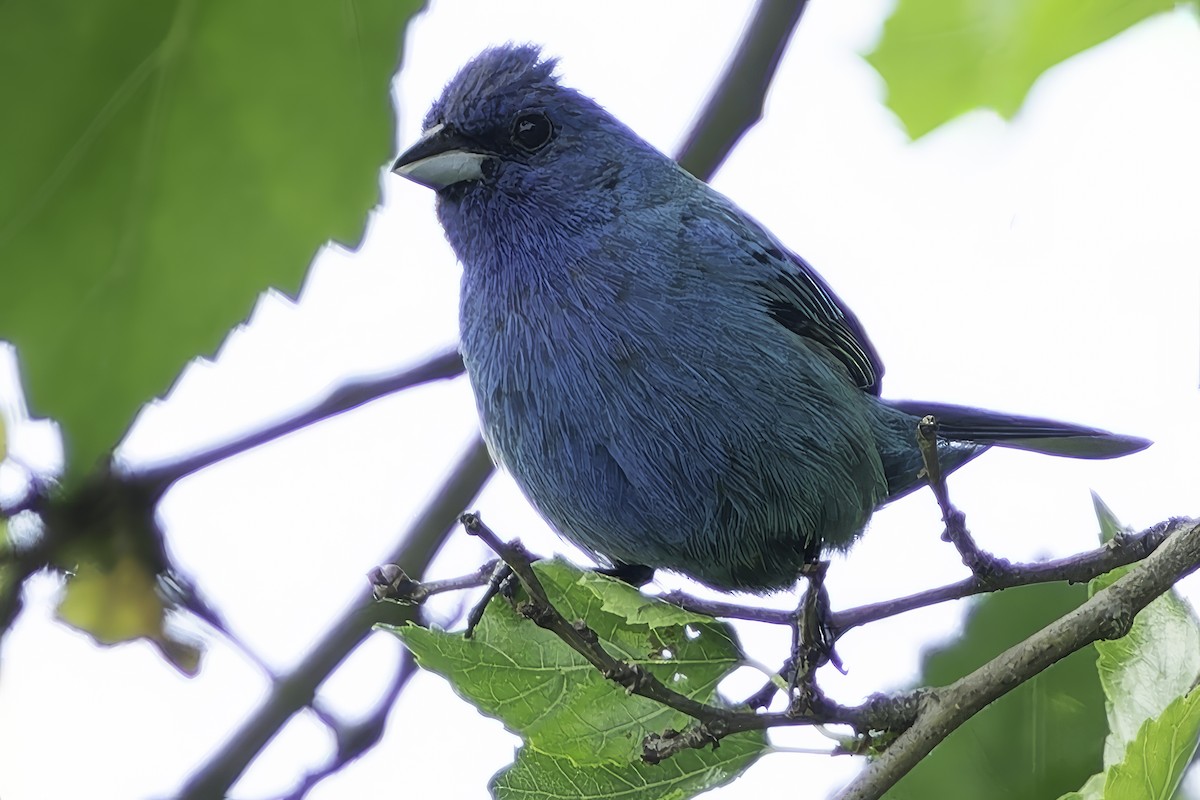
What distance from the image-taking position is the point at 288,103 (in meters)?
1.36

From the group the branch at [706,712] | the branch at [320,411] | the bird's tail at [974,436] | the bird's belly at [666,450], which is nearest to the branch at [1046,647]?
the branch at [706,712]

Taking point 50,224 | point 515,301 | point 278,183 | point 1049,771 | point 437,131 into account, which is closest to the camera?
point 50,224

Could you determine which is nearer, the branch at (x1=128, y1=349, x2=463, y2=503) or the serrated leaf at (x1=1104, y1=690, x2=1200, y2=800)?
the serrated leaf at (x1=1104, y1=690, x2=1200, y2=800)

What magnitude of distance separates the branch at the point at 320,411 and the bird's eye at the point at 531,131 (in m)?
0.60

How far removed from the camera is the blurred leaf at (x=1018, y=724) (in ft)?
7.73

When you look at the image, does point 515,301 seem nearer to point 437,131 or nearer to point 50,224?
point 437,131

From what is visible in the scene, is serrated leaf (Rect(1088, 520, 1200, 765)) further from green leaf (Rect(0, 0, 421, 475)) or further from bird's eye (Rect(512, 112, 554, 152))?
bird's eye (Rect(512, 112, 554, 152))

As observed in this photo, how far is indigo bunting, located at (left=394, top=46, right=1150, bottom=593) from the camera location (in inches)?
109

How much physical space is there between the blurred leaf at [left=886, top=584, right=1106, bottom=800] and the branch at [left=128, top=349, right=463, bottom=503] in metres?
1.52

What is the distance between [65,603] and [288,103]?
2.25 metres

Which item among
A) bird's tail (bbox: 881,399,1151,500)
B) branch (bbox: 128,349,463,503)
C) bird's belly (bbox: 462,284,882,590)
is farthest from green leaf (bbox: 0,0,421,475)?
bird's tail (bbox: 881,399,1151,500)

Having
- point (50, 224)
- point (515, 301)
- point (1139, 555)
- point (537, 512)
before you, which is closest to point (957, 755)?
point (1139, 555)

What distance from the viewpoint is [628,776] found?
7.43 feet

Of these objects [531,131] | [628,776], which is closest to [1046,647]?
[628,776]
